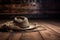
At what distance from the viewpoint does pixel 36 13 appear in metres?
4.38

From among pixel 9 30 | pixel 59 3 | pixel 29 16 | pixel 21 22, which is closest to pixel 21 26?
pixel 21 22

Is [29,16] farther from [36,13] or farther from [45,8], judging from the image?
[45,8]

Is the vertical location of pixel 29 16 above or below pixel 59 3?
below

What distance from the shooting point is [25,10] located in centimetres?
443

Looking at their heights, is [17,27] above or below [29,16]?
above

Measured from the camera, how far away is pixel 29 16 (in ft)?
14.4

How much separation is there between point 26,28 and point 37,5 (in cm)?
213

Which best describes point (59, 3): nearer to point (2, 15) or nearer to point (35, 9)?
point (35, 9)

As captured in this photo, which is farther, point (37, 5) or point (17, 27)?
point (37, 5)

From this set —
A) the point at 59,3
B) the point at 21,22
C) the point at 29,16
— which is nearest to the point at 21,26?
the point at 21,22

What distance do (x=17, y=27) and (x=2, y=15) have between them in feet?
6.98

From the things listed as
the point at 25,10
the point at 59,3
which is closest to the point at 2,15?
the point at 25,10

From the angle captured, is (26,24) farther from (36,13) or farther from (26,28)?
(36,13)

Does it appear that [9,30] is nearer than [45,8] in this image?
Yes
